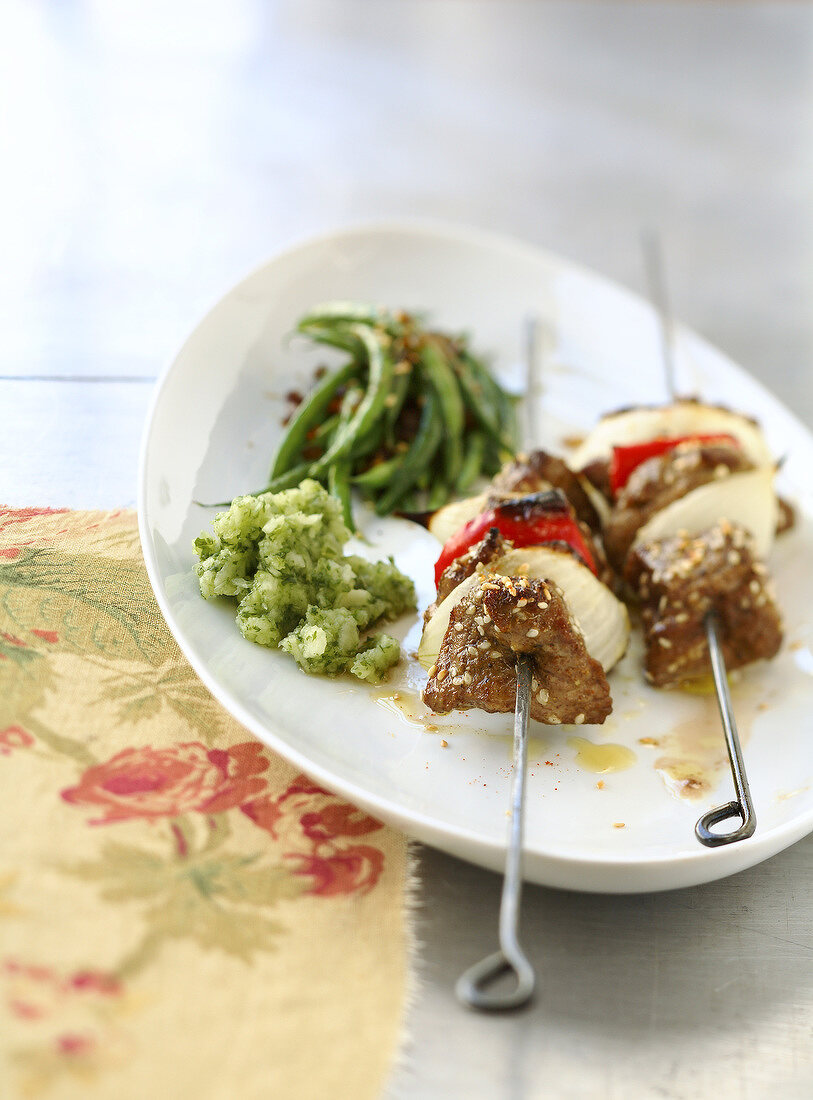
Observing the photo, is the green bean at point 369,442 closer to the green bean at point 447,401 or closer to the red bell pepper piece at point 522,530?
the green bean at point 447,401

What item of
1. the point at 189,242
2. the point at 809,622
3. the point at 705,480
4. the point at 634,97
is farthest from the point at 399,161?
the point at 809,622

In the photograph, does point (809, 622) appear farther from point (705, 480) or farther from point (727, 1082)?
point (727, 1082)

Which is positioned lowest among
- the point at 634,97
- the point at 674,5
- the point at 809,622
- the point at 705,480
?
the point at 809,622

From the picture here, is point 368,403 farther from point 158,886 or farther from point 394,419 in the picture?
point 158,886

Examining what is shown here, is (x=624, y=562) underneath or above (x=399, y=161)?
underneath

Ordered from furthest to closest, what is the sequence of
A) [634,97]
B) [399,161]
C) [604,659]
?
[634,97], [399,161], [604,659]

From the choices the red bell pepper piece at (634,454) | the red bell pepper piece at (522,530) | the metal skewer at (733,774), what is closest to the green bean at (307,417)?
the red bell pepper piece at (522,530)

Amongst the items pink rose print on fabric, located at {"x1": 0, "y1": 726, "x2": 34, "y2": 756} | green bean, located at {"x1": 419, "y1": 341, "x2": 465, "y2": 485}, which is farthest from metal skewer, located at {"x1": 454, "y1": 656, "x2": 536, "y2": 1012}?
green bean, located at {"x1": 419, "y1": 341, "x2": 465, "y2": 485}
